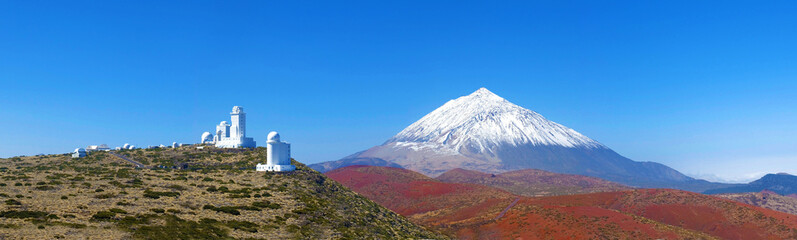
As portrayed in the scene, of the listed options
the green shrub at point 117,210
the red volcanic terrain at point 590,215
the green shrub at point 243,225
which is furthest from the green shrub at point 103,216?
the red volcanic terrain at point 590,215

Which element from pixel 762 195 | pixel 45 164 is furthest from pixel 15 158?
pixel 762 195

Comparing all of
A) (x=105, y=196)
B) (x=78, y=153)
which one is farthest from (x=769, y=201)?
(x=78, y=153)

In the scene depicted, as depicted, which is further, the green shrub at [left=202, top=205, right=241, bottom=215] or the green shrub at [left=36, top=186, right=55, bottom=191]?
the green shrub at [left=36, top=186, right=55, bottom=191]

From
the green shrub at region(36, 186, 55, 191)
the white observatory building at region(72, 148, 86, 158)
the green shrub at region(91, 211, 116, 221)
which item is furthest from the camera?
the white observatory building at region(72, 148, 86, 158)

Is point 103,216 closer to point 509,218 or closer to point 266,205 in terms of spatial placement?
point 266,205

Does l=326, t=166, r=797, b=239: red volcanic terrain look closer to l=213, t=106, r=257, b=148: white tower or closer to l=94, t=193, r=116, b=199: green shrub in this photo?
l=213, t=106, r=257, b=148: white tower

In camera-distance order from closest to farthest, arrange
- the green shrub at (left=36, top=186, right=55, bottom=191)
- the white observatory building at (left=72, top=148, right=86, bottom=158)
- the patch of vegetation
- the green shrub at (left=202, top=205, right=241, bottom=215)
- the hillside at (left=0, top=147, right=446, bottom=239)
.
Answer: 1. the hillside at (left=0, top=147, right=446, bottom=239)
2. the green shrub at (left=202, top=205, right=241, bottom=215)
3. the green shrub at (left=36, top=186, right=55, bottom=191)
4. the patch of vegetation
5. the white observatory building at (left=72, top=148, right=86, bottom=158)

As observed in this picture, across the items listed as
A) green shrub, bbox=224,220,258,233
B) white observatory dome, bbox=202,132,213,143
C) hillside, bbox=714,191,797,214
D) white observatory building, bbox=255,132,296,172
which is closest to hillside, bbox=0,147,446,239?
green shrub, bbox=224,220,258,233
